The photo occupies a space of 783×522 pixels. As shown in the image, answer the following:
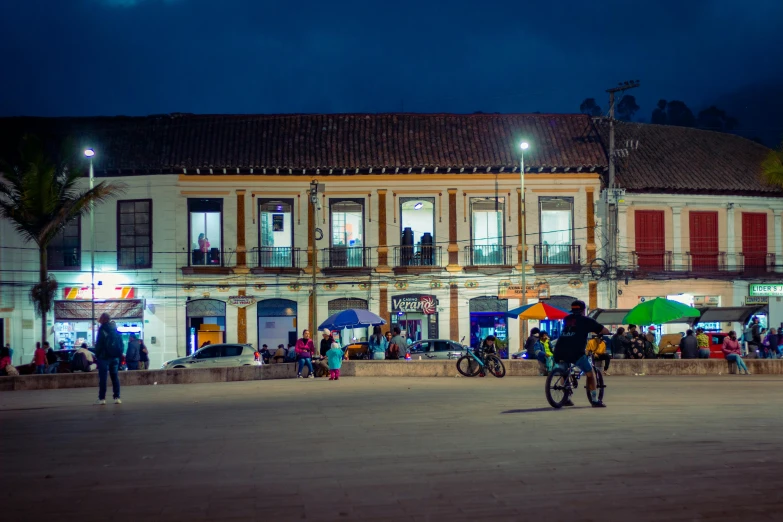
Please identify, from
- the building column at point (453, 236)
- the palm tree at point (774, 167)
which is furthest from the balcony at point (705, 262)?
the building column at point (453, 236)

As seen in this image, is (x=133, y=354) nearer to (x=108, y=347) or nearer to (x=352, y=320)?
(x=352, y=320)

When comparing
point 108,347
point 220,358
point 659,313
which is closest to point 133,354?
point 220,358

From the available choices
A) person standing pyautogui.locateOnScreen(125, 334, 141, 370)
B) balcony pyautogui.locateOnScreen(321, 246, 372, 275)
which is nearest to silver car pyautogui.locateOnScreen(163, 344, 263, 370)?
person standing pyautogui.locateOnScreen(125, 334, 141, 370)

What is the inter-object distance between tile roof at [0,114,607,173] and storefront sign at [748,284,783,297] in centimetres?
897

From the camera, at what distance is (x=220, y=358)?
36656 mm

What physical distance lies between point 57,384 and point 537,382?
500 inches

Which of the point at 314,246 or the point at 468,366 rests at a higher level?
the point at 314,246

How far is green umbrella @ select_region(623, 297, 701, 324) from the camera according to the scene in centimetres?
3263

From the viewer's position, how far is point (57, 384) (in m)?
28.1

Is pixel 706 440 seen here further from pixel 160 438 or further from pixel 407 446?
pixel 160 438

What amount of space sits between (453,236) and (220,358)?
522 inches

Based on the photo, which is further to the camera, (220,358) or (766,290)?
(766,290)

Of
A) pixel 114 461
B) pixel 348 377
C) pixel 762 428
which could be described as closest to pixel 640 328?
pixel 348 377

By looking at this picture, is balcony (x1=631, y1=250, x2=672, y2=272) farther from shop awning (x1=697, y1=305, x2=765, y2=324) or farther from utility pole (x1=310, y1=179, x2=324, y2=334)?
utility pole (x1=310, y1=179, x2=324, y2=334)
